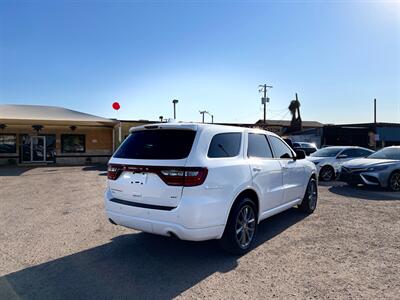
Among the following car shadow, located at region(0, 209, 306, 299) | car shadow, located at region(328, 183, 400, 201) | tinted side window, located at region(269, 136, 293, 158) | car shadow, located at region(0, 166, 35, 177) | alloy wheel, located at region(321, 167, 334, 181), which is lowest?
car shadow, located at region(0, 209, 306, 299)

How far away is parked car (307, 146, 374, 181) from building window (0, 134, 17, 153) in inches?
818

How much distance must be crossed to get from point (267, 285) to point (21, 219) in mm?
5426

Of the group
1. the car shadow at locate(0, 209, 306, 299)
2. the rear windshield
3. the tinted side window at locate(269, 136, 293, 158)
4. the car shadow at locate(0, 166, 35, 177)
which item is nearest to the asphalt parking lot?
the car shadow at locate(0, 209, 306, 299)

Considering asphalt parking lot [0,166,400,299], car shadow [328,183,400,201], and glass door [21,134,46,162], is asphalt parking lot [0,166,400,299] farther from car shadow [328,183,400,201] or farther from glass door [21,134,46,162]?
glass door [21,134,46,162]

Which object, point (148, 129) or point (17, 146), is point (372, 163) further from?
point (17, 146)

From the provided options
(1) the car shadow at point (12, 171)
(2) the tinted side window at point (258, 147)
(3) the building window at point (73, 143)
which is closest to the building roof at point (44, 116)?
(3) the building window at point (73, 143)

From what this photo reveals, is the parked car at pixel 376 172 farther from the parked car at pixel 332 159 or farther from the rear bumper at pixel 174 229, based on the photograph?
the rear bumper at pixel 174 229

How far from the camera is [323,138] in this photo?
34.9 metres

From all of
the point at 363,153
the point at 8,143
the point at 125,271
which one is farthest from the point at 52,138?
the point at 125,271

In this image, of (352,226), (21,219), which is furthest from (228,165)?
(21,219)

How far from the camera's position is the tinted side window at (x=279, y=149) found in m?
6.08

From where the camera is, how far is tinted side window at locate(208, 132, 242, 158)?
4.47 m

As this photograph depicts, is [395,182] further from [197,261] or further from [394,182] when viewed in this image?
[197,261]

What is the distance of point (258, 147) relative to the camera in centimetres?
553
